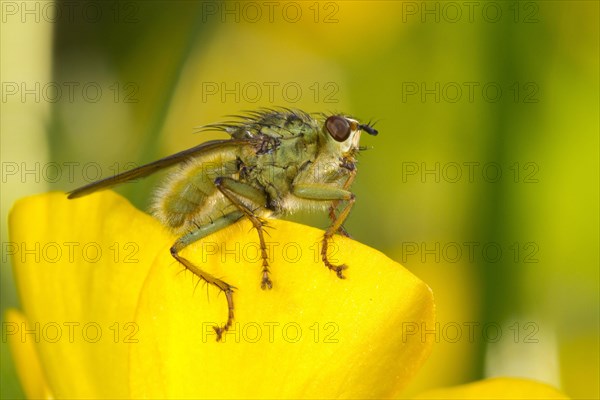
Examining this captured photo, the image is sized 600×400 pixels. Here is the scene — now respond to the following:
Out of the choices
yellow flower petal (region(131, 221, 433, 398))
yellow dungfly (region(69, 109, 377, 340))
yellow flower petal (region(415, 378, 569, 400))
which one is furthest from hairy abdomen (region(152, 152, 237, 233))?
yellow flower petal (region(415, 378, 569, 400))

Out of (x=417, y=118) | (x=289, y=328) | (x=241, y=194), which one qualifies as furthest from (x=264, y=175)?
(x=289, y=328)

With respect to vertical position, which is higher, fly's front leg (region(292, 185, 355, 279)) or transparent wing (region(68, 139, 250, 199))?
transparent wing (region(68, 139, 250, 199))

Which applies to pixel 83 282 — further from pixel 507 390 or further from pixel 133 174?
pixel 507 390

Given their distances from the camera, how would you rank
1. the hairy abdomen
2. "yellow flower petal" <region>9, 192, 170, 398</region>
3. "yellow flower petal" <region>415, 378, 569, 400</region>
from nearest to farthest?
"yellow flower petal" <region>415, 378, 569, 400</region> < "yellow flower petal" <region>9, 192, 170, 398</region> < the hairy abdomen

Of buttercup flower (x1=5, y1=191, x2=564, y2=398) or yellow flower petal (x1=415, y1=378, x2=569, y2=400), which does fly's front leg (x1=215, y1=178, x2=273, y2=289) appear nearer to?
buttercup flower (x1=5, y1=191, x2=564, y2=398)

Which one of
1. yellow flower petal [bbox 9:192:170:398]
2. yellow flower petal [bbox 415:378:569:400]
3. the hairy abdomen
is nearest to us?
yellow flower petal [bbox 415:378:569:400]

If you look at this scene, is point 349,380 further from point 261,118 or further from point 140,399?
point 261,118
